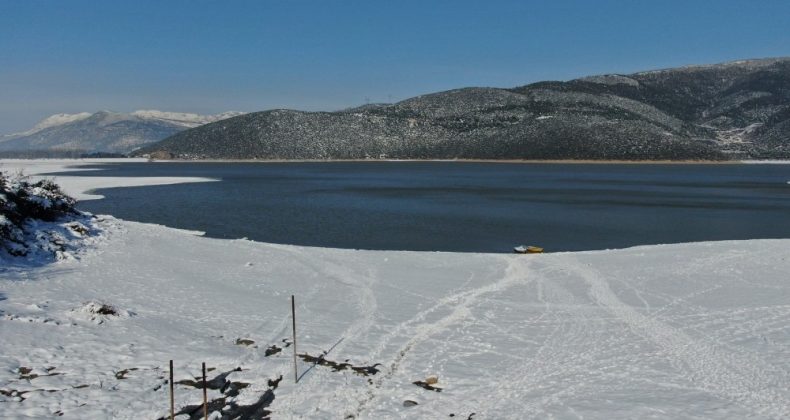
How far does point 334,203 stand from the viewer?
48.7 m

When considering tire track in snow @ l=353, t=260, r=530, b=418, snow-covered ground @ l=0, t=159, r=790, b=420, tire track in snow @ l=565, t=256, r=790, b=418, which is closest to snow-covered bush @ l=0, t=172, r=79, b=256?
snow-covered ground @ l=0, t=159, r=790, b=420

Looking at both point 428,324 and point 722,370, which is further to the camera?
point 428,324

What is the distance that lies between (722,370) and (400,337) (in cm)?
617

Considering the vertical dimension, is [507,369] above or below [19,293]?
below

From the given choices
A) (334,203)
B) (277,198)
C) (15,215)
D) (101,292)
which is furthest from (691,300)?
(277,198)

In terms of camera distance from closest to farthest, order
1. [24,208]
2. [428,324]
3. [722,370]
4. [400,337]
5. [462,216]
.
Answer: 1. [722,370]
2. [400,337]
3. [428,324]
4. [24,208]
5. [462,216]

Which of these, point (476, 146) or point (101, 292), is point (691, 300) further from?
point (476, 146)

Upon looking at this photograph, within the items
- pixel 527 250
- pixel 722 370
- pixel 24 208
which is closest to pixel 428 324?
pixel 722 370

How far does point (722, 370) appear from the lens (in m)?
10.5

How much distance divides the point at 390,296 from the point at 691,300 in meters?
8.29

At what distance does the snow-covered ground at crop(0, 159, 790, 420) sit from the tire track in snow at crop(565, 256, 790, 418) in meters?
0.05

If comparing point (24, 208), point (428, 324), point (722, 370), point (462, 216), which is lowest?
point (722, 370)

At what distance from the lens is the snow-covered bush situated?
16.7 metres

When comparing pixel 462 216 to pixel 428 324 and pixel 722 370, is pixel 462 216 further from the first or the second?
pixel 722 370
